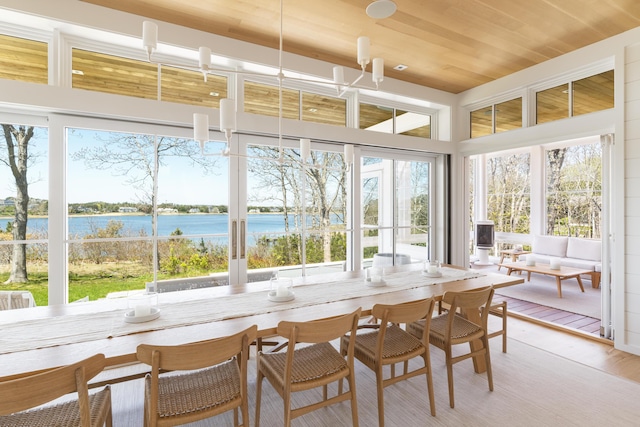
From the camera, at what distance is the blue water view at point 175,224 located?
2.64 m

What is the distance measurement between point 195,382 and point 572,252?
22.3 ft

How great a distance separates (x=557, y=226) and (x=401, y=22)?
6.38m

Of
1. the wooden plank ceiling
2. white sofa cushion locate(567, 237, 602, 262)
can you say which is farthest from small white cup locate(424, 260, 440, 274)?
white sofa cushion locate(567, 237, 602, 262)

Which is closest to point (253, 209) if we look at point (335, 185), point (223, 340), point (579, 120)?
point (335, 185)

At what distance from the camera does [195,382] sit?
170 centimetres

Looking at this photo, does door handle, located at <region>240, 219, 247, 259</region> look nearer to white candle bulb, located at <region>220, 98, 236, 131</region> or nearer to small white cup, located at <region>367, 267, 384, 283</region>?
small white cup, located at <region>367, 267, 384, 283</region>

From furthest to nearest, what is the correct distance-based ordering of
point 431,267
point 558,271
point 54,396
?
point 558,271 → point 431,267 → point 54,396

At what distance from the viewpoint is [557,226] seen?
6.91 metres

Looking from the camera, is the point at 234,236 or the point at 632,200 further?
the point at 234,236

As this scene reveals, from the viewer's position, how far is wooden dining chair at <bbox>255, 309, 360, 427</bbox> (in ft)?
5.28

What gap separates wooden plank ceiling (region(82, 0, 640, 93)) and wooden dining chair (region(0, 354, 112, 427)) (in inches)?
98.0

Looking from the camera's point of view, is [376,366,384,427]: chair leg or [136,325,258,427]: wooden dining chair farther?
[376,366,384,427]: chair leg

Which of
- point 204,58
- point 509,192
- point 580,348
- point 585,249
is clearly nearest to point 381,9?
point 204,58

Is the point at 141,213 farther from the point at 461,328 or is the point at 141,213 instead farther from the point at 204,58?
the point at 461,328
